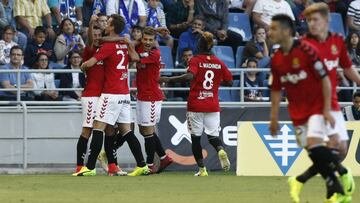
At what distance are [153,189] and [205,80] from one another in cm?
365

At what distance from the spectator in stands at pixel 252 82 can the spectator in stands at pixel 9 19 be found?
4.51 meters

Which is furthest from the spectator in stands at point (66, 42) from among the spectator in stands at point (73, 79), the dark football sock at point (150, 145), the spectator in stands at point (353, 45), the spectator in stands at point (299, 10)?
the spectator in stands at point (353, 45)

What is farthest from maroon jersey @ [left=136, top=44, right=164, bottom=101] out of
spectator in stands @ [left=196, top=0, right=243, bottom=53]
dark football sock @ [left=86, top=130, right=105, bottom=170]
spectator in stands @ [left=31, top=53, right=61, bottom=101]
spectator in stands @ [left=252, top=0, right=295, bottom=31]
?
spectator in stands @ [left=252, top=0, right=295, bottom=31]

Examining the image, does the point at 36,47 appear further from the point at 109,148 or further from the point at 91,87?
the point at 109,148

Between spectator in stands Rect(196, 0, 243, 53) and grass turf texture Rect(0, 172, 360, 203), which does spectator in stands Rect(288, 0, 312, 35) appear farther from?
grass turf texture Rect(0, 172, 360, 203)

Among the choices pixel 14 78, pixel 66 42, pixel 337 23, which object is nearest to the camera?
pixel 14 78

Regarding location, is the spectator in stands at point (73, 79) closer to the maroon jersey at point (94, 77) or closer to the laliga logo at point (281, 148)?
the maroon jersey at point (94, 77)

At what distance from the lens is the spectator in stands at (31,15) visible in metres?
22.7

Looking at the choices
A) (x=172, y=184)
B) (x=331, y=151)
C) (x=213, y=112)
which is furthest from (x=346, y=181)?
(x=213, y=112)

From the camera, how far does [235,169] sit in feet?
68.4

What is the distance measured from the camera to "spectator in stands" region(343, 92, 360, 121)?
20867mm

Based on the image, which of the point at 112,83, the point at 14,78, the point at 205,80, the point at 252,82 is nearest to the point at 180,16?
the point at 252,82

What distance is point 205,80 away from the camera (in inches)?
734

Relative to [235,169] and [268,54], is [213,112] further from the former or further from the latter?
[268,54]
